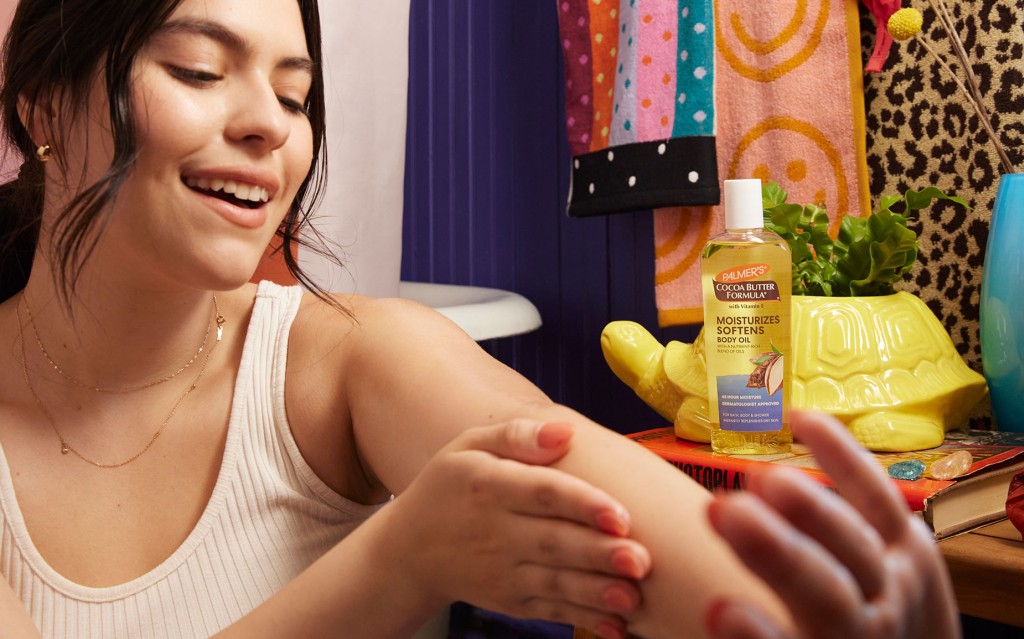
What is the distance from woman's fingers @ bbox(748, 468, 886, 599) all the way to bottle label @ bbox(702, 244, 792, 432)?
2.08 ft

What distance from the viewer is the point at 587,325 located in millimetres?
1716

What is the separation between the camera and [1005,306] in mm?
971

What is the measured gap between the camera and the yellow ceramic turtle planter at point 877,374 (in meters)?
0.92

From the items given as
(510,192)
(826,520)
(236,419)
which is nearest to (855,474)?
(826,520)

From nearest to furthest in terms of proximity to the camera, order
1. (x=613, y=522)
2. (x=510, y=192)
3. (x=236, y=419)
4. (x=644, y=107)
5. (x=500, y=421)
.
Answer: (x=613, y=522), (x=500, y=421), (x=236, y=419), (x=644, y=107), (x=510, y=192)

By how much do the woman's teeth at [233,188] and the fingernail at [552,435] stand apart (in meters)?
0.37

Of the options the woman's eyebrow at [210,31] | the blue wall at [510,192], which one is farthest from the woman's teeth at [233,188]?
the blue wall at [510,192]

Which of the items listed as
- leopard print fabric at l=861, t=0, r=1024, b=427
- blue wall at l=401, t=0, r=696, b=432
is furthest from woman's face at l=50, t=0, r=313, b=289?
blue wall at l=401, t=0, r=696, b=432

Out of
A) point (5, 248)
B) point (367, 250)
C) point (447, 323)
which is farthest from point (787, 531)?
point (367, 250)

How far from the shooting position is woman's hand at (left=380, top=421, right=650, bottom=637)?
47cm

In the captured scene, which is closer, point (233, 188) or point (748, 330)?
point (233, 188)

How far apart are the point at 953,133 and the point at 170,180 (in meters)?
0.89

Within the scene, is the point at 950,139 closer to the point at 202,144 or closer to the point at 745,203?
the point at 745,203

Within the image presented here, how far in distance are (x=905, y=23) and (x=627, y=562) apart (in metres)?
0.82
